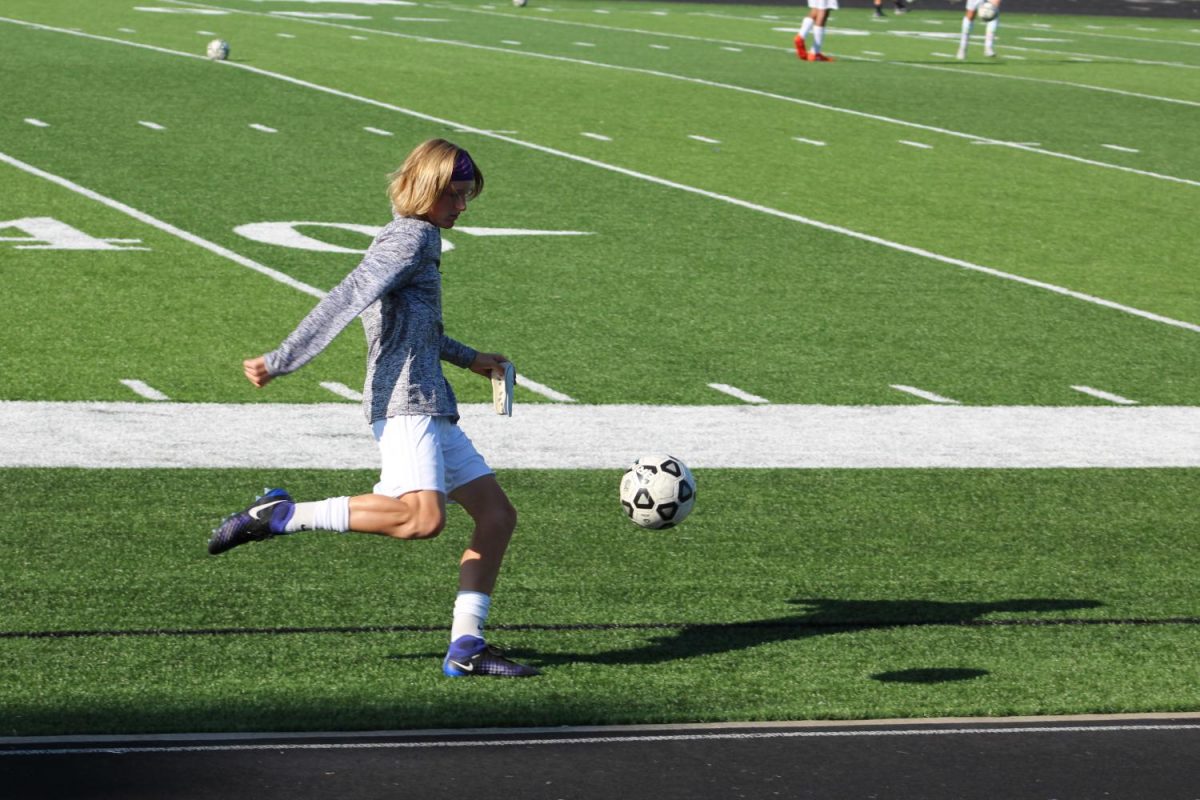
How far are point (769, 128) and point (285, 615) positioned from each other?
20796 mm

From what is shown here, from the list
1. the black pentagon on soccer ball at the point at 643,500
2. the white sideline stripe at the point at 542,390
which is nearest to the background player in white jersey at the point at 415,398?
the black pentagon on soccer ball at the point at 643,500

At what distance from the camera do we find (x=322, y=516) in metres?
7.77

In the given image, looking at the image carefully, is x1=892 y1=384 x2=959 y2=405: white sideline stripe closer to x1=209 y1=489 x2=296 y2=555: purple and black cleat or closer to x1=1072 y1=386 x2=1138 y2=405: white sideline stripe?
x1=1072 y1=386 x2=1138 y2=405: white sideline stripe

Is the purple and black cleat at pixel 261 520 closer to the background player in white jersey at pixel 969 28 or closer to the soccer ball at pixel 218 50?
the soccer ball at pixel 218 50

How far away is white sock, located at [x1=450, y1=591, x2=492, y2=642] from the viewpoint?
7.72 meters

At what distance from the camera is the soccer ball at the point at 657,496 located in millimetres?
8727

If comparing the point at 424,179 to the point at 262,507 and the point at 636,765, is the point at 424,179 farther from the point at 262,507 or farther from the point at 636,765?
the point at 636,765

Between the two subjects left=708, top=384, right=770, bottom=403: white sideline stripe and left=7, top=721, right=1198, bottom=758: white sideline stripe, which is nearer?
left=7, top=721, right=1198, bottom=758: white sideline stripe

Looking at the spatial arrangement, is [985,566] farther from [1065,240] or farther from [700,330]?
[1065,240]

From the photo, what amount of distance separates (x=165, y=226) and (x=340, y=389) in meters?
6.60

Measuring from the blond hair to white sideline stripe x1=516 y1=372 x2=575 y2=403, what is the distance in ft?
18.6

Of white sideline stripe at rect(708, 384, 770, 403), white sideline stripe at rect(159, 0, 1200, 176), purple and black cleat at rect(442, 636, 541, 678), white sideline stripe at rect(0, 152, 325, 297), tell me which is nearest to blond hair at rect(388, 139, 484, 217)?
purple and black cleat at rect(442, 636, 541, 678)

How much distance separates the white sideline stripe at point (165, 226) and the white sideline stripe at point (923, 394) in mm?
4887

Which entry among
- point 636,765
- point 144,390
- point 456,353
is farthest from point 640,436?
point 636,765
